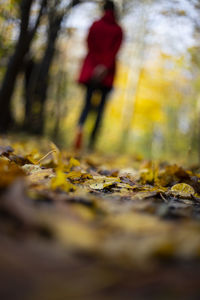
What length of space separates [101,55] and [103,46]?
14 centimetres

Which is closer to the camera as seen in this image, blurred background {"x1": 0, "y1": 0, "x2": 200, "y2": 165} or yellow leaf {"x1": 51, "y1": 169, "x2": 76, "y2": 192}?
yellow leaf {"x1": 51, "y1": 169, "x2": 76, "y2": 192}

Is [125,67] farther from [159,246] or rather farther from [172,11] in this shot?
[159,246]

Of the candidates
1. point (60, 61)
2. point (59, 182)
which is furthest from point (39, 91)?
point (59, 182)

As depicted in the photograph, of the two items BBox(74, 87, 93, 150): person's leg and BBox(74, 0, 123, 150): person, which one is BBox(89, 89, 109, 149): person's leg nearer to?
BBox(74, 0, 123, 150): person

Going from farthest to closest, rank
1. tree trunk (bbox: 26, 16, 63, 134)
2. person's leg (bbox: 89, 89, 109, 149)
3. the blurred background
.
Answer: tree trunk (bbox: 26, 16, 63, 134) → person's leg (bbox: 89, 89, 109, 149) → the blurred background

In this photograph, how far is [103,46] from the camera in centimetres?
472

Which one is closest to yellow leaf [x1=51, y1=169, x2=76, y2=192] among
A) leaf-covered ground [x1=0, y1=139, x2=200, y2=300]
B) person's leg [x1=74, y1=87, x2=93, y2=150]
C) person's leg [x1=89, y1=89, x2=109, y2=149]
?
leaf-covered ground [x1=0, y1=139, x2=200, y2=300]

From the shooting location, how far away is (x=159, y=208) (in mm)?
877

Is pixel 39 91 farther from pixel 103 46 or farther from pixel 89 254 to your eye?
pixel 89 254

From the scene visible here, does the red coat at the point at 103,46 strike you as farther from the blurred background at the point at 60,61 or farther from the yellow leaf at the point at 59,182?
the yellow leaf at the point at 59,182

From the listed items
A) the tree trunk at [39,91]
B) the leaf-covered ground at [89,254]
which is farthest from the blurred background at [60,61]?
the leaf-covered ground at [89,254]

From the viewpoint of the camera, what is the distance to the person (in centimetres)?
466

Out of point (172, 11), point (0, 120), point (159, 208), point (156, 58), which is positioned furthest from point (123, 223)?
point (156, 58)

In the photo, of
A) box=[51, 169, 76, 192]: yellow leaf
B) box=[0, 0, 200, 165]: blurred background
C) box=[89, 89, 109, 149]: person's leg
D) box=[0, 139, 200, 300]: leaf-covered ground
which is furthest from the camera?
box=[89, 89, 109, 149]: person's leg
